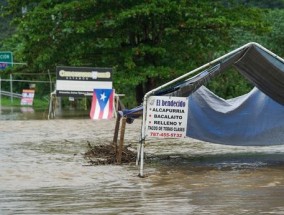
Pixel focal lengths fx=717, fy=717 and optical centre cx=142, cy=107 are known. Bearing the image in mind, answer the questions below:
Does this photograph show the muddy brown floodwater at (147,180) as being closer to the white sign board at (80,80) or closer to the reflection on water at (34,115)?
the white sign board at (80,80)

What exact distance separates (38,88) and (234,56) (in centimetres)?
3410

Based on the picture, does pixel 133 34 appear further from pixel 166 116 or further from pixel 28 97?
pixel 166 116

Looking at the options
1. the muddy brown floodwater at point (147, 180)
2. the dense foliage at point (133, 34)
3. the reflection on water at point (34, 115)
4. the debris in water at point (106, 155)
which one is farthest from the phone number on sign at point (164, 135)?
the dense foliage at point (133, 34)

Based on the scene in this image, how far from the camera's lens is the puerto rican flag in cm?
2291

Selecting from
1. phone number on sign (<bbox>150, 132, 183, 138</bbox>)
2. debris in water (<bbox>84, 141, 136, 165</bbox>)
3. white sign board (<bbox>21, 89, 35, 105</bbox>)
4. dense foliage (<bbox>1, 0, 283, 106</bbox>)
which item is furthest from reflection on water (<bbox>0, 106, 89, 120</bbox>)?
phone number on sign (<bbox>150, 132, 183, 138</bbox>)

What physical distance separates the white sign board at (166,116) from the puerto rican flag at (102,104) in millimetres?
10190

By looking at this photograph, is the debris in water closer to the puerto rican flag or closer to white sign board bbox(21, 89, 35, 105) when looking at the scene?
the puerto rican flag

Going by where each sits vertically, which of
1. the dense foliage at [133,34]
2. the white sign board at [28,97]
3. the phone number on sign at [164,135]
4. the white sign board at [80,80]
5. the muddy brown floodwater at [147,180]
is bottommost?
the muddy brown floodwater at [147,180]

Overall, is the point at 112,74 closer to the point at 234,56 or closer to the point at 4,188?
the point at 234,56

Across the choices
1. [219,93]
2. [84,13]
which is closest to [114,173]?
[84,13]

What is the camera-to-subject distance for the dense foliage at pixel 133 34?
29.1 m

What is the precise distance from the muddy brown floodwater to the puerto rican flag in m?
3.78

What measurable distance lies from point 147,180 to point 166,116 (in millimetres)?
1340

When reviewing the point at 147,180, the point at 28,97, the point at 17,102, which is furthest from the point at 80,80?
the point at 17,102
